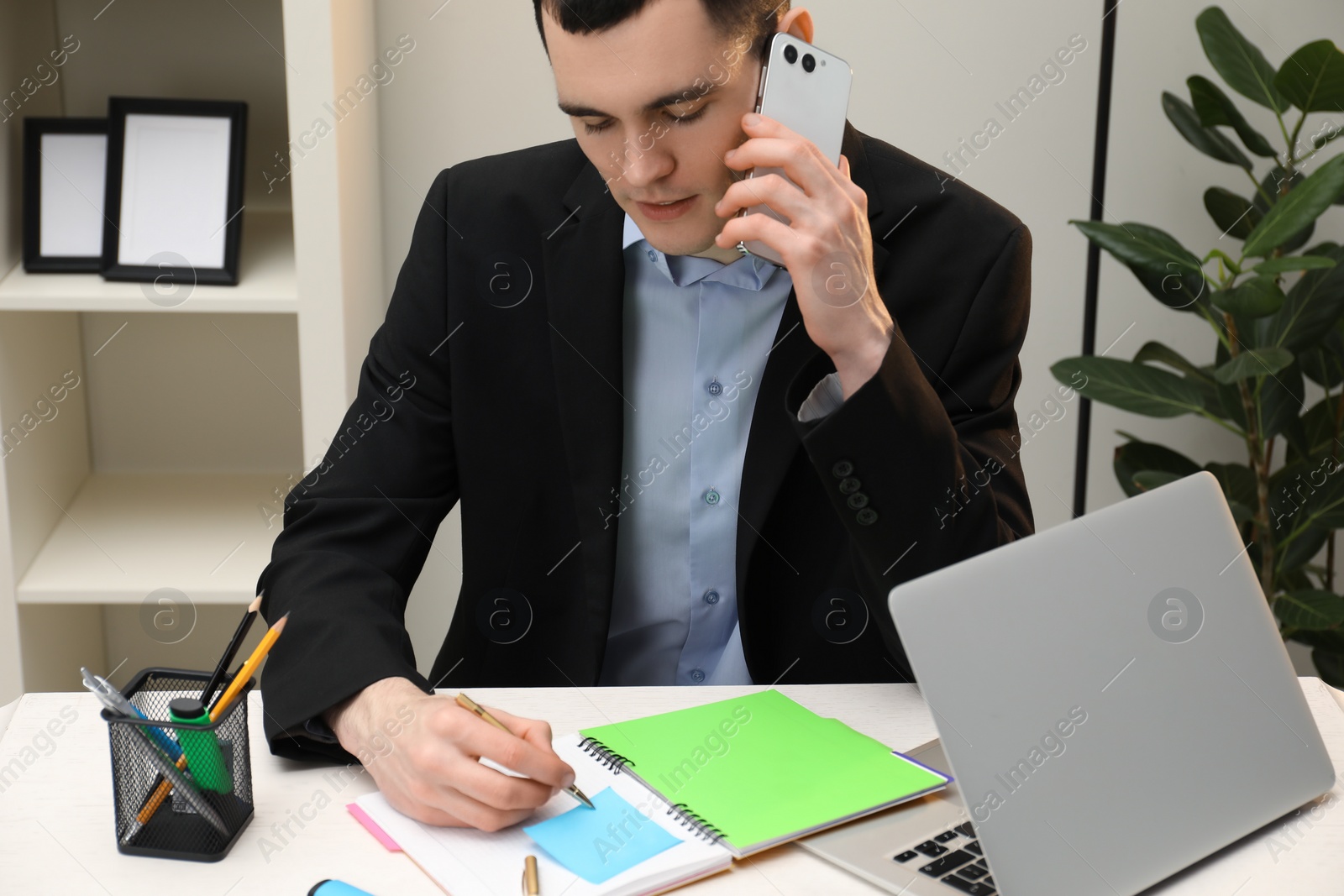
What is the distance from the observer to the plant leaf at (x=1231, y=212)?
2002 mm

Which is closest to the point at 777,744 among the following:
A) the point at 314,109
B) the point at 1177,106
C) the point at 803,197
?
the point at 803,197

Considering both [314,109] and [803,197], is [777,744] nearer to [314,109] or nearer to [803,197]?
[803,197]

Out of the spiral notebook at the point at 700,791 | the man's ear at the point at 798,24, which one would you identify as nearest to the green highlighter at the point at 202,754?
the spiral notebook at the point at 700,791

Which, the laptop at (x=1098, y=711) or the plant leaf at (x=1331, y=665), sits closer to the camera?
the laptop at (x=1098, y=711)

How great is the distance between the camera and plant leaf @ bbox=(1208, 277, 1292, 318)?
1786 millimetres

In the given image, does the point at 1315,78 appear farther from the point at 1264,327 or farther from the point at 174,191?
the point at 174,191

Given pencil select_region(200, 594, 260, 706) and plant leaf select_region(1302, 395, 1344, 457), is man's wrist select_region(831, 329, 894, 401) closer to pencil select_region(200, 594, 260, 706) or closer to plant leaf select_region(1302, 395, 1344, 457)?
pencil select_region(200, 594, 260, 706)

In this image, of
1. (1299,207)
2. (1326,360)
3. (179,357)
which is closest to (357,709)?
(179,357)

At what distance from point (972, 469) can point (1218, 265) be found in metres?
1.22

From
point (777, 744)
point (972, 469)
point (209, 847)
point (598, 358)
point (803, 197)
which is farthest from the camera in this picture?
point (598, 358)

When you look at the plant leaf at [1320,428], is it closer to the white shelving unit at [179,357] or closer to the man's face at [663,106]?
the man's face at [663,106]

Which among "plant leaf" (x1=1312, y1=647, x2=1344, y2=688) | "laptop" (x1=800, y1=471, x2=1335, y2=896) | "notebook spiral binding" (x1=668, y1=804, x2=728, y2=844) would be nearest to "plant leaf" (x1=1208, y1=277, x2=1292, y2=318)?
"plant leaf" (x1=1312, y1=647, x2=1344, y2=688)

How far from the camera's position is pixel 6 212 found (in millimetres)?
1737

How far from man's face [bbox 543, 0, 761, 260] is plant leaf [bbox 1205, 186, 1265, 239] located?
1187 mm
